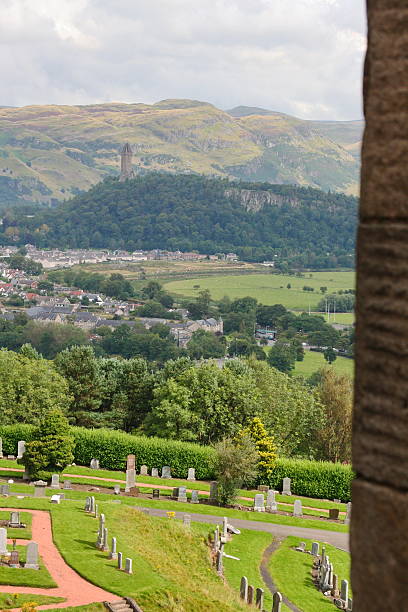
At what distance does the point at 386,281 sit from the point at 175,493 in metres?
45.3

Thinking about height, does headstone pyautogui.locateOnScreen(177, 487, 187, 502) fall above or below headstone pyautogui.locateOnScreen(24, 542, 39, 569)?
below

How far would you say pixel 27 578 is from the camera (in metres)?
28.5

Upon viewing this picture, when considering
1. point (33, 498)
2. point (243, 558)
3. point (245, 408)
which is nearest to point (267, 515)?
point (243, 558)

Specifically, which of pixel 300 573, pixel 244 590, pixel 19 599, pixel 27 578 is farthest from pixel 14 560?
pixel 300 573

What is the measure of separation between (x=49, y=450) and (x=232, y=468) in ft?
29.9

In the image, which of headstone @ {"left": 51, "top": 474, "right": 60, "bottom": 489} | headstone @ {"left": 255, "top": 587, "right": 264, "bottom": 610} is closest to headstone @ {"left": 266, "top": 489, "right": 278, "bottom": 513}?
headstone @ {"left": 51, "top": 474, "right": 60, "bottom": 489}

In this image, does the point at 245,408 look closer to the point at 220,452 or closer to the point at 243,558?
the point at 220,452

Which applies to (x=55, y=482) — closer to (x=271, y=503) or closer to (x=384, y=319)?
(x=271, y=503)

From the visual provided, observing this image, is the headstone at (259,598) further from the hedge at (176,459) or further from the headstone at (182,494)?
the hedge at (176,459)

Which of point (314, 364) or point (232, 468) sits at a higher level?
point (232, 468)

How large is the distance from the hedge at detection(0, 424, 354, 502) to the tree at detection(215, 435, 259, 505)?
3235 millimetres

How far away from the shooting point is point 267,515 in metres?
45.3

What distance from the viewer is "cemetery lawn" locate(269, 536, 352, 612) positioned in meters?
32.7

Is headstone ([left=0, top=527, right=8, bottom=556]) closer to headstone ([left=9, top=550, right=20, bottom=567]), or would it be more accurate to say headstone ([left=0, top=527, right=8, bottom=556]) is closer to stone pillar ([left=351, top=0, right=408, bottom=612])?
headstone ([left=9, top=550, right=20, bottom=567])
